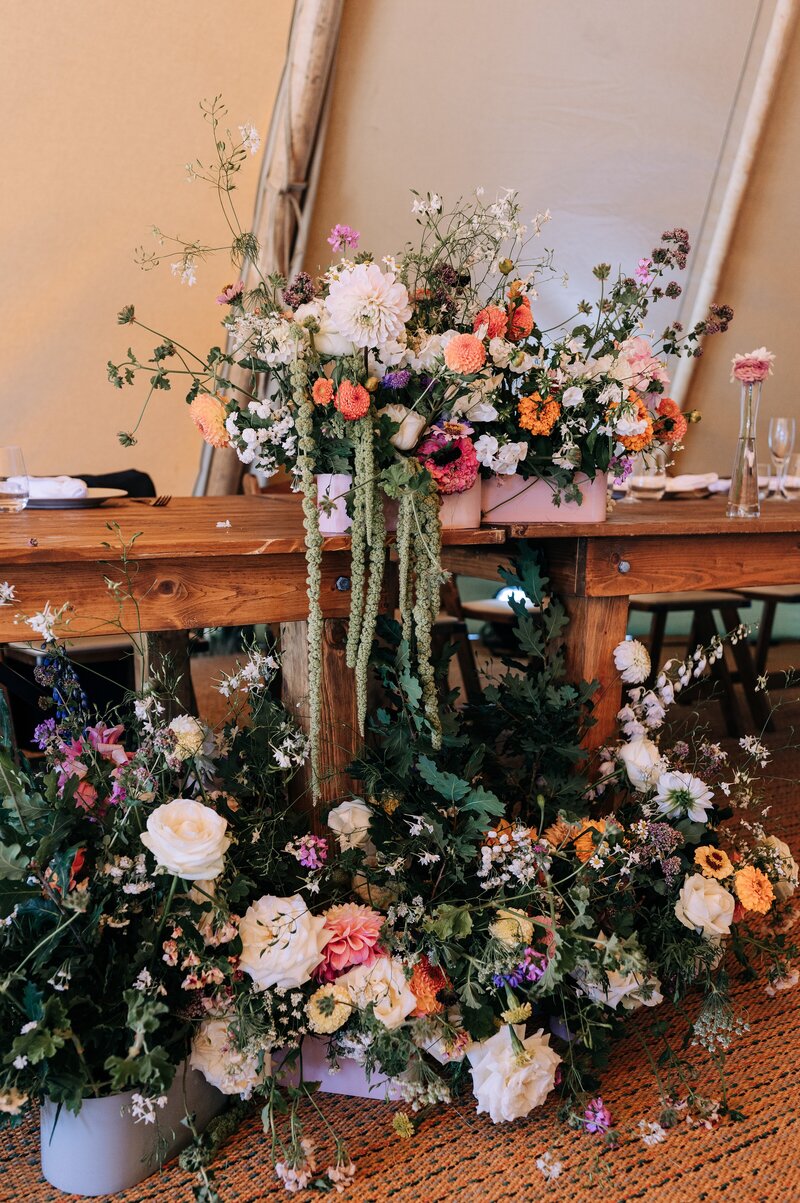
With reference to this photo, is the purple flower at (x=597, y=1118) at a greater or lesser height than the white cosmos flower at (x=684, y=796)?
lesser

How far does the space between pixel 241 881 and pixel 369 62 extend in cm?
258

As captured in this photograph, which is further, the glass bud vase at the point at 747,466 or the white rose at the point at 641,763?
the glass bud vase at the point at 747,466

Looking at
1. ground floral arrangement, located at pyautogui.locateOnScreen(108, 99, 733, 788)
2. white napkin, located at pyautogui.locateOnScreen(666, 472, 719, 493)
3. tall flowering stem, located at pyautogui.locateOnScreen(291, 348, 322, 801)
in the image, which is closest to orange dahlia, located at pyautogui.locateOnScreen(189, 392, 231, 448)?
ground floral arrangement, located at pyautogui.locateOnScreen(108, 99, 733, 788)

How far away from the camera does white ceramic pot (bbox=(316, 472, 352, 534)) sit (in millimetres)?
1438

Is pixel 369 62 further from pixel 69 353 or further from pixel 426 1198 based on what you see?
pixel 426 1198

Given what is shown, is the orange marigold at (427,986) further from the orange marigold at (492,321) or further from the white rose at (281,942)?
the orange marigold at (492,321)

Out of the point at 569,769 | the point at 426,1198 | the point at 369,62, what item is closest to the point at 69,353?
the point at 369,62

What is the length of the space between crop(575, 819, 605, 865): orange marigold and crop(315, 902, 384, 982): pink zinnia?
0.33 meters

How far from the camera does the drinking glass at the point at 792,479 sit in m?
2.68

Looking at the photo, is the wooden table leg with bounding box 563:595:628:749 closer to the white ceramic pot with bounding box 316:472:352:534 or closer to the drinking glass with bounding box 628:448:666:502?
the white ceramic pot with bounding box 316:472:352:534

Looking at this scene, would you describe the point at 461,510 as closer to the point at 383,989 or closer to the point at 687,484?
the point at 383,989

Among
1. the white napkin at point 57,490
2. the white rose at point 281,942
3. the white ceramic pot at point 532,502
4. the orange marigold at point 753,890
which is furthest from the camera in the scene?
the white napkin at point 57,490

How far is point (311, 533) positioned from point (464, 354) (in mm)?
319

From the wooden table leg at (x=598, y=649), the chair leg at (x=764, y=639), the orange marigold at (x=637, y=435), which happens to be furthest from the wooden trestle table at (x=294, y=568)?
the chair leg at (x=764, y=639)
